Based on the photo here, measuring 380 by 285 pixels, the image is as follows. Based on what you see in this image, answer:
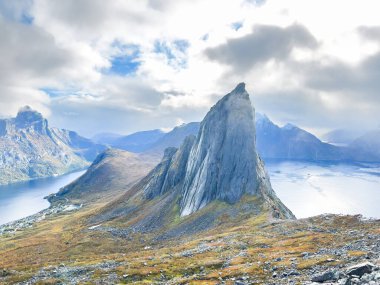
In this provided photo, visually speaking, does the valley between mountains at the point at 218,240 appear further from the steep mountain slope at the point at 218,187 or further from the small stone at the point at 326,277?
the steep mountain slope at the point at 218,187

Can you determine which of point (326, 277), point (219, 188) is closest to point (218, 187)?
point (219, 188)

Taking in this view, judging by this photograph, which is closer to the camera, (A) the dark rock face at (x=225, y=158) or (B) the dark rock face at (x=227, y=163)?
(B) the dark rock face at (x=227, y=163)

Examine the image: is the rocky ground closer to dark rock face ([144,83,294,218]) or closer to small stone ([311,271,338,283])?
small stone ([311,271,338,283])

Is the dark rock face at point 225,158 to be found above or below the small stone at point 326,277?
above

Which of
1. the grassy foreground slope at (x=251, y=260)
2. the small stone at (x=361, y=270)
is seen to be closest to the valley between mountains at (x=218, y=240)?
the small stone at (x=361, y=270)

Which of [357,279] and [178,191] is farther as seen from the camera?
[178,191]

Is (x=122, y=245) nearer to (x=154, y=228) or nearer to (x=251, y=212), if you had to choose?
(x=154, y=228)

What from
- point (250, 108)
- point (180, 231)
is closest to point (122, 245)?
point (180, 231)

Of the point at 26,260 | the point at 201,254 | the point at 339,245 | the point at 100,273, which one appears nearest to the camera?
the point at 339,245
